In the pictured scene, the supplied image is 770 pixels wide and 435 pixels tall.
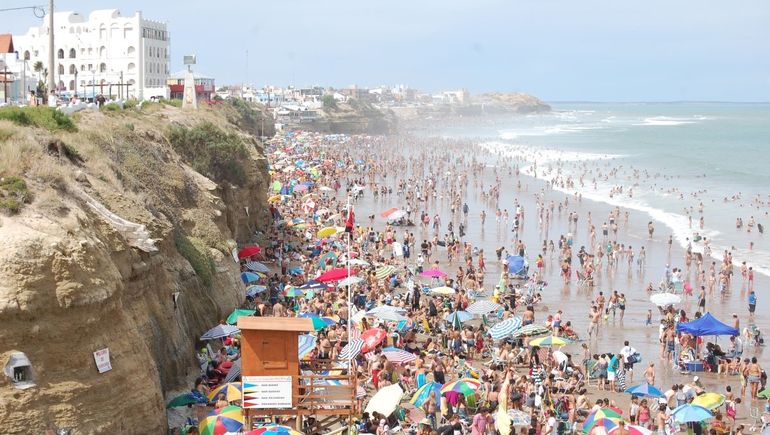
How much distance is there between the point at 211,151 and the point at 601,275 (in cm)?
1469

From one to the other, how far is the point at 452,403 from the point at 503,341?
5.75 m

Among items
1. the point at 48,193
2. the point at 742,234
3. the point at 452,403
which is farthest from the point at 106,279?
the point at 742,234

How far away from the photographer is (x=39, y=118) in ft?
65.0

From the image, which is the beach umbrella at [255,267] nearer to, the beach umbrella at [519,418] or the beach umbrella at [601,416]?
the beach umbrella at [519,418]

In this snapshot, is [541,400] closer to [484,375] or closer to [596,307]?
[484,375]

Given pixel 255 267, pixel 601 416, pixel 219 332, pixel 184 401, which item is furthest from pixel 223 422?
pixel 255 267

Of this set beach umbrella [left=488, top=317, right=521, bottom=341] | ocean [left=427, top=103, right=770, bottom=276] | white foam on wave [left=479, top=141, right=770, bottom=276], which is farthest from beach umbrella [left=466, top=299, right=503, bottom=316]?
ocean [left=427, top=103, right=770, bottom=276]

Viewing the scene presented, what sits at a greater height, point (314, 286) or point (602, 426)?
point (314, 286)

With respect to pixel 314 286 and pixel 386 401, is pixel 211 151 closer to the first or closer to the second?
pixel 314 286

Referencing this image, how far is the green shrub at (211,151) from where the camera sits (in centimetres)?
2992

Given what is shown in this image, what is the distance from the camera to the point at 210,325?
65.0ft

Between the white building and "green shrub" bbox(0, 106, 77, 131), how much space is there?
46.0 m

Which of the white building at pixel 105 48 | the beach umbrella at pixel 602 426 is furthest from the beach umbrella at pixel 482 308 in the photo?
the white building at pixel 105 48

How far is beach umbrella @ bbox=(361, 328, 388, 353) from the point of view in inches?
750
